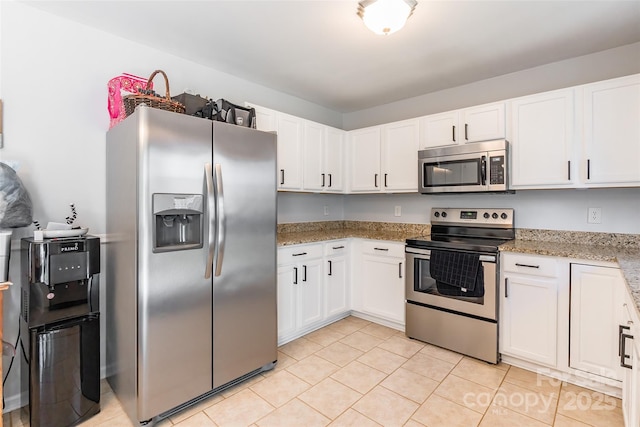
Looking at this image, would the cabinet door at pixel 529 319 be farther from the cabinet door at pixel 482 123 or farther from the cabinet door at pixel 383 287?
the cabinet door at pixel 482 123

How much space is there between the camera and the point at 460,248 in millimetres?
2596

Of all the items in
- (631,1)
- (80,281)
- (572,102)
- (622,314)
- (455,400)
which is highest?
(631,1)

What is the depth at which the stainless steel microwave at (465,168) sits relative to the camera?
8.64 feet

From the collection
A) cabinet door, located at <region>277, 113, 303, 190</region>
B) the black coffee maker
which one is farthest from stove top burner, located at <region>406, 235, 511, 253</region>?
the black coffee maker

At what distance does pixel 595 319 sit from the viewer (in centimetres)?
209

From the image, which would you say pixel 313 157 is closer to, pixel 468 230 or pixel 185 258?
pixel 468 230

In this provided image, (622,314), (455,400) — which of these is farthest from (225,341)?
(622,314)

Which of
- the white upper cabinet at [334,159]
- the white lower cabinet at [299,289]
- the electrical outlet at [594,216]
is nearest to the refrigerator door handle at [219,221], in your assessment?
the white lower cabinet at [299,289]

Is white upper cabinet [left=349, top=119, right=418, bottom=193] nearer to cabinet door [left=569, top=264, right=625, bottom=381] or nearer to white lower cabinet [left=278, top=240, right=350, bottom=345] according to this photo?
white lower cabinet [left=278, top=240, right=350, bottom=345]

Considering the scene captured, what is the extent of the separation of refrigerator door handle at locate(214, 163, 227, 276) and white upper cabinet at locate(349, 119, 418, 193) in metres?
1.99

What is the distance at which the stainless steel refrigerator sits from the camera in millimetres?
1731

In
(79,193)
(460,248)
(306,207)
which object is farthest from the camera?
(306,207)

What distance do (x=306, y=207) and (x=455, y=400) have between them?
2.38 m

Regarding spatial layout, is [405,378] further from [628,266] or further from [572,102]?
[572,102]
